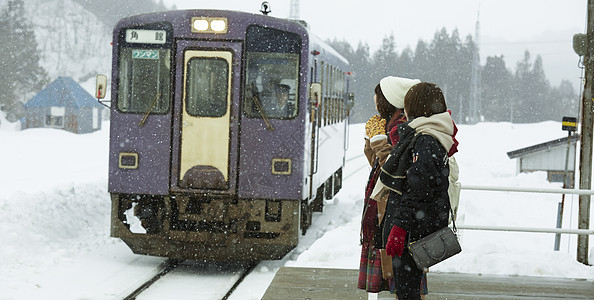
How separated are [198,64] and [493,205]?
516 inches

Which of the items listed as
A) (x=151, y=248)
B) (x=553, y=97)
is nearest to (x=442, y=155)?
(x=151, y=248)

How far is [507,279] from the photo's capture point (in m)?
6.75

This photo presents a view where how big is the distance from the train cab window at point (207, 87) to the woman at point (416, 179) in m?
5.41

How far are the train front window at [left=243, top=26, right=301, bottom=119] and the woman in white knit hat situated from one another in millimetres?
4989

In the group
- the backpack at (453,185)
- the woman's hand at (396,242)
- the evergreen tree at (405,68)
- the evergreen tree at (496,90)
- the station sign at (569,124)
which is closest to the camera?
the woman's hand at (396,242)

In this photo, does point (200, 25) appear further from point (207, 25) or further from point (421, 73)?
point (421, 73)

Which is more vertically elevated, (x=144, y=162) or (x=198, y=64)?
(x=198, y=64)

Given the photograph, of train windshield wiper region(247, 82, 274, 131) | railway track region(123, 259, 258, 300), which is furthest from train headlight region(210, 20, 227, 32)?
railway track region(123, 259, 258, 300)

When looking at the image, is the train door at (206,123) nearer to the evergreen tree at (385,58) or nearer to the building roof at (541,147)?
the building roof at (541,147)

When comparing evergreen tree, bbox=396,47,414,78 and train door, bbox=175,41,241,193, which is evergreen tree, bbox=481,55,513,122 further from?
train door, bbox=175,41,241,193

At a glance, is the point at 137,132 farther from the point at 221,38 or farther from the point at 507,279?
the point at 507,279

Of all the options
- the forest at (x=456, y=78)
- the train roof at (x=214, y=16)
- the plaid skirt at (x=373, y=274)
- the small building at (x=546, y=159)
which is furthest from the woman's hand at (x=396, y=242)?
the forest at (x=456, y=78)

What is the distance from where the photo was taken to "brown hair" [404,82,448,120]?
422cm

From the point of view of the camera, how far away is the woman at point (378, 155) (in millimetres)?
4551
